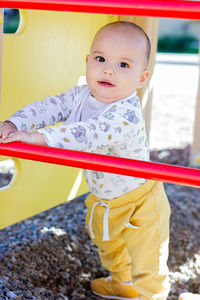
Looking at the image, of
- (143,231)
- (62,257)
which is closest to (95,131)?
(143,231)

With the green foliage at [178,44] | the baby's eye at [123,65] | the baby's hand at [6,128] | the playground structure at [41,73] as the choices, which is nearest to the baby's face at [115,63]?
the baby's eye at [123,65]

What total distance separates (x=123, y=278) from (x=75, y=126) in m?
0.89

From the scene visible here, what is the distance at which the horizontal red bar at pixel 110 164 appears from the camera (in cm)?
131

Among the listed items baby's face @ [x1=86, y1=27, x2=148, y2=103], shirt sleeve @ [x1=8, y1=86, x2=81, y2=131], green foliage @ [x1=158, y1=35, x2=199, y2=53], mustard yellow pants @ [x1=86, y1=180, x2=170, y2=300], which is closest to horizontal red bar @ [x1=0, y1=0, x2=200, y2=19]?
baby's face @ [x1=86, y1=27, x2=148, y2=103]

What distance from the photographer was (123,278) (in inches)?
86.3

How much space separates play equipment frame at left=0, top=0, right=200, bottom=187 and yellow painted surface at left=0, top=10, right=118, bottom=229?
0.64 m

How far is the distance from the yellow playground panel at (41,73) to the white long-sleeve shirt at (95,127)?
0.27 meters

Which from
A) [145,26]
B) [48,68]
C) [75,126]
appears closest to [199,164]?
[145,26]

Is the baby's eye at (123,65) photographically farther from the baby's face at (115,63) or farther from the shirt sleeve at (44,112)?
the shirt sleeve at (44,112)

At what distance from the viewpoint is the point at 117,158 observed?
138cm

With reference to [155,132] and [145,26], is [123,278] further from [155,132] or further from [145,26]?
[155,132]

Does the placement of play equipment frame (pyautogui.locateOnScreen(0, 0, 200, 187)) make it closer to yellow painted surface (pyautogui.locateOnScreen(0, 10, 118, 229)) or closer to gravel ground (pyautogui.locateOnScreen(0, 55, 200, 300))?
yellow painted surface (pyautogui.locateOnScreen(0, 10, 118, 229))

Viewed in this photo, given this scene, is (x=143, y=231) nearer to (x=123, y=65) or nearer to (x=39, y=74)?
(x=123, y=65)

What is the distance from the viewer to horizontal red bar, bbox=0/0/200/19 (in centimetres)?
129
